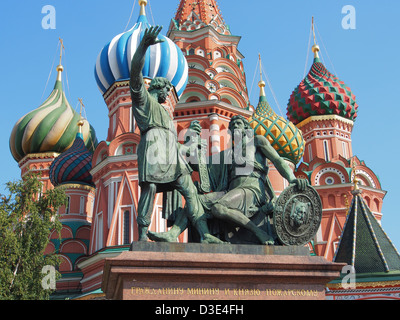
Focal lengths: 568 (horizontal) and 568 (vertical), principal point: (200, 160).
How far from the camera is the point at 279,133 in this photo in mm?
25266

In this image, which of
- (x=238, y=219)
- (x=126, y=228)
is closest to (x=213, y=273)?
(x=238, y=219)

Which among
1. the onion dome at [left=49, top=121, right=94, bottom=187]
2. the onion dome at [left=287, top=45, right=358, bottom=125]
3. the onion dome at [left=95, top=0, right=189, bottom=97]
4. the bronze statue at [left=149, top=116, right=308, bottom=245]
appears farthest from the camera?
the onion dome at [left=287, top=45, right=358, bottom=125]

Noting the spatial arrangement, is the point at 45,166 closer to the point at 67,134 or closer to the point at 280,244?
the point at 67,134

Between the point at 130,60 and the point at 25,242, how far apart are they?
29.9 ft

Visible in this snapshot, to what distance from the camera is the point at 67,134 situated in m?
31.6

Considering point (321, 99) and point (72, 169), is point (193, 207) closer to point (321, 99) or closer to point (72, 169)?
point (72, 169)

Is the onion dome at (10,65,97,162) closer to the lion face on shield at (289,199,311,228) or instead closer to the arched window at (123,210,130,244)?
the arched window at (123,210,130,244)

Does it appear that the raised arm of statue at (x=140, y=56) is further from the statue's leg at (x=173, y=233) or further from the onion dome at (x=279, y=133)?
the onion dome at (x=279, y=133)

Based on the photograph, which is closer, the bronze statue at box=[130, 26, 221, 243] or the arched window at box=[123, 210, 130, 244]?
the bronze statue at box=[130, 26, 221, 243]

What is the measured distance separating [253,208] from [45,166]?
1023 inches

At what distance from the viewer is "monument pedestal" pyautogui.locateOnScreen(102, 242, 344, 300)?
5.94m

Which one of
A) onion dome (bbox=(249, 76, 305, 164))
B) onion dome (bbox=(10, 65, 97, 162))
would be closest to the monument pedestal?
onion dome (bbox=(249, 76, 305, 164))

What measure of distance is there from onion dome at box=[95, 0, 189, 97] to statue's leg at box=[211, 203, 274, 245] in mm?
15551

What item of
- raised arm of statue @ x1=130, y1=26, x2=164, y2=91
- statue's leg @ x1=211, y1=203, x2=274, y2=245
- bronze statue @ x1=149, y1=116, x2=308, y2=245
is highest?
raised arm of statue @ x1=130, y1=26, x2=164, y2=91
